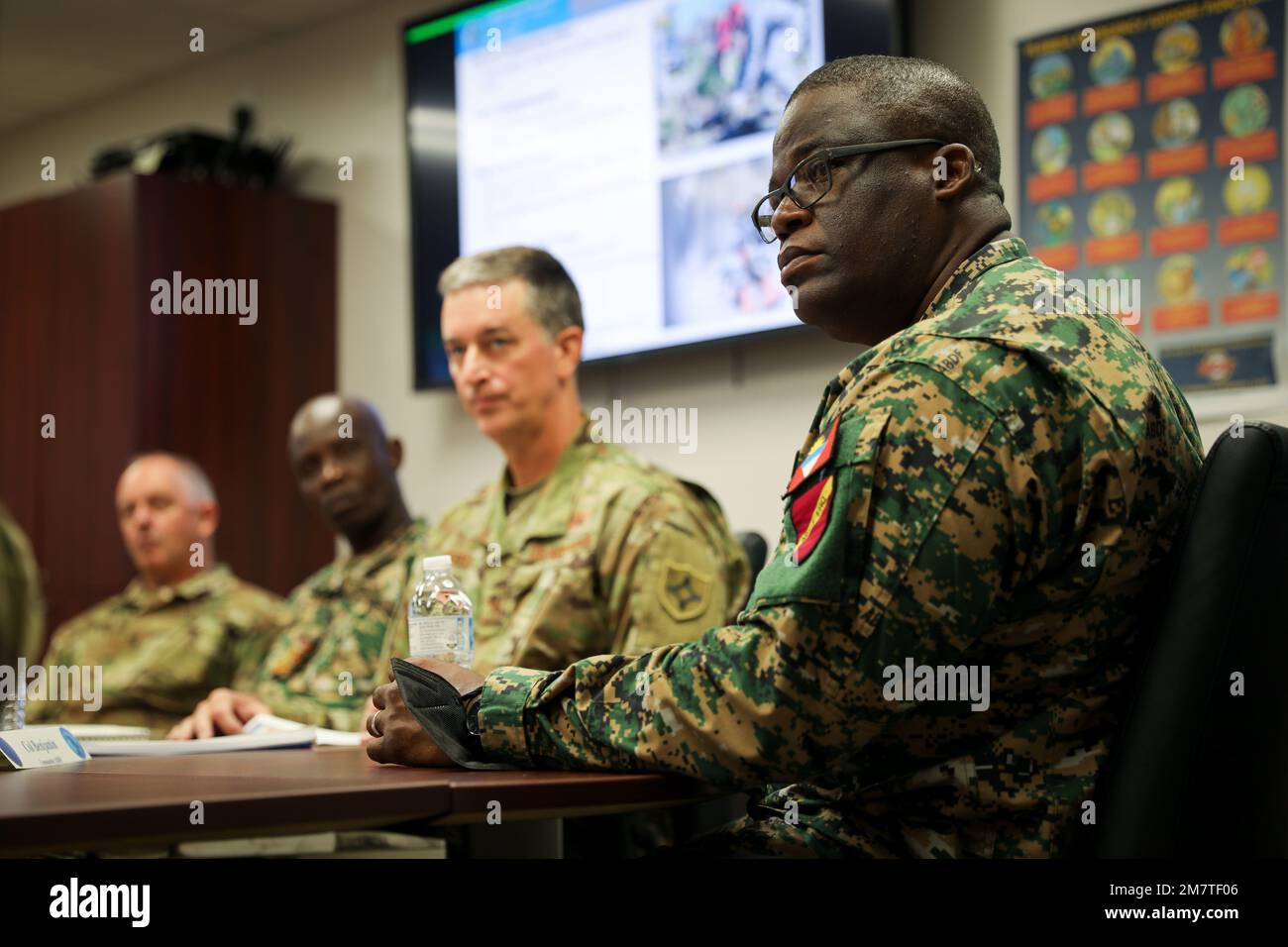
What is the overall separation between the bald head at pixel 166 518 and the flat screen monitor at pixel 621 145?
783mm

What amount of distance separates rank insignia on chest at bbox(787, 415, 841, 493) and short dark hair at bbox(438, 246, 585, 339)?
147cm

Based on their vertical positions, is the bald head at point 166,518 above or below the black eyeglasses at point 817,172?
below

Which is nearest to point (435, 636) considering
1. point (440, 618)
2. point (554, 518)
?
point (440, 618)

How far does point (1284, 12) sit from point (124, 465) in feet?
11.6

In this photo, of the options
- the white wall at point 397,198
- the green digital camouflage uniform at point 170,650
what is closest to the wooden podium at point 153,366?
the white wall at point 397,198

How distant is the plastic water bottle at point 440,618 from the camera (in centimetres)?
192

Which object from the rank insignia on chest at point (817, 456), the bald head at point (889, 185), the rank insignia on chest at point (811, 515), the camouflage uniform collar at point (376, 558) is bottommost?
the camouflage uniform collar at point (376, 558)

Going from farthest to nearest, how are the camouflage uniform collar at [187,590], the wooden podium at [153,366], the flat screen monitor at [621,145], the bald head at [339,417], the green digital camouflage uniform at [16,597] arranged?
the wooden podium at [153,366] → the camouflage uniform collar at [187,590] → the flat screen monitor at [621,145] → the bald head at [339,417] → the green digital camouflage uniform at [16,597]

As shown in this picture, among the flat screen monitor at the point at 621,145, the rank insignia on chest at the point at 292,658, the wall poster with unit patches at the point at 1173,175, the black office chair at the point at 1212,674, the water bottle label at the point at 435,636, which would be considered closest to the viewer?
the black office chair at the point at 1212,674

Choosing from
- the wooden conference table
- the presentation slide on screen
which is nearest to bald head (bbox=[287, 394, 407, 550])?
the presentation slide on screen

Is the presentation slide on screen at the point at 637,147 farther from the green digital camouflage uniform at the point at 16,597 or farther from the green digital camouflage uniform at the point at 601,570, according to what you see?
the green digital camouflage uniform at the point at 16,597

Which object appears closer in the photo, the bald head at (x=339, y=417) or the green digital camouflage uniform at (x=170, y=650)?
the bald head at (x=339, y=417)

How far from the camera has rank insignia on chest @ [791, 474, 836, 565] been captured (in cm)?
125
